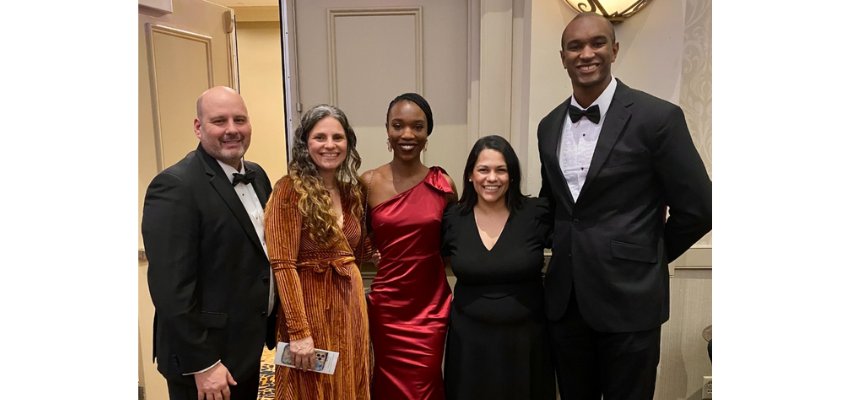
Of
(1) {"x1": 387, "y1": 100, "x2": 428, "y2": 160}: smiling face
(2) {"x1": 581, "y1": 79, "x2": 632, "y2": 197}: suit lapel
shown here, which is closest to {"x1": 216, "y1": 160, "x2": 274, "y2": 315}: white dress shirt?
(1) {"x1": 387, "y1": 100, "x2": 428, "y2": 160}: smiling face

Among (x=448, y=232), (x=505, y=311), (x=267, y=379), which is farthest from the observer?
(x=267, y=379)

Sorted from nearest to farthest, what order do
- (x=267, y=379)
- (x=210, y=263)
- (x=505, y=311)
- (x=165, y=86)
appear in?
(x=210, y=263), (x=505, y=311), (x=165, y=86), (x=267, y=379)

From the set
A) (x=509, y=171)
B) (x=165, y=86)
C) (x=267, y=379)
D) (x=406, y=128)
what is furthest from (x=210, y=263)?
(x=267, y=379)

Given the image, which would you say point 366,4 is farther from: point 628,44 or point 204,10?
point 628,44

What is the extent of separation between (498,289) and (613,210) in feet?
1.73

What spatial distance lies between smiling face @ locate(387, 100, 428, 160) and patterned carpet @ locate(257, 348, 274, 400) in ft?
5.79

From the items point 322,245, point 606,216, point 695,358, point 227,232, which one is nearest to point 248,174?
point 227,232

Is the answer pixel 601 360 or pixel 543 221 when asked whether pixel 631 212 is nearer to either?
pixel 543 221

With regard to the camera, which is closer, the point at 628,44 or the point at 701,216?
the point at 701,216

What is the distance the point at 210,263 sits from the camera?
1704 millimetres

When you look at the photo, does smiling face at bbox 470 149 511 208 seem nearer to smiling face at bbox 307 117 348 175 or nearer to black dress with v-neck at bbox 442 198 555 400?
black dress with v-neck at bbox 442 198 555 400

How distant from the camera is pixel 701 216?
5.75 feet

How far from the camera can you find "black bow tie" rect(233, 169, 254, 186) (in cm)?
178

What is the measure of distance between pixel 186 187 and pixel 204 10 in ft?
6.06
